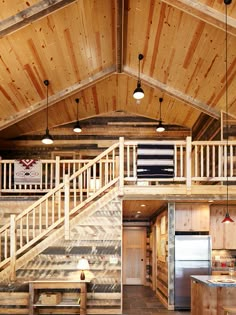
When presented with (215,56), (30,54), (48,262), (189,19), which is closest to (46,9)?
(30,54)

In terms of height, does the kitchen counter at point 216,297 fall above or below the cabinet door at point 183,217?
below

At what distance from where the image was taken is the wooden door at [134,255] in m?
14.1

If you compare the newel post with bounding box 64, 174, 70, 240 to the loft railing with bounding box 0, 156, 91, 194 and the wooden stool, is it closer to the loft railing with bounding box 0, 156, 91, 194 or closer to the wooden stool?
the loft railing with bounding box 0, 156, 91, 194

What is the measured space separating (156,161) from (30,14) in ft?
11.9

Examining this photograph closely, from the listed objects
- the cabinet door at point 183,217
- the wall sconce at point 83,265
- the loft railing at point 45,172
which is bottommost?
the wall sconce at point 83,265

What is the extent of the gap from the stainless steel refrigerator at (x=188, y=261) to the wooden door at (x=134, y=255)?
205 inches

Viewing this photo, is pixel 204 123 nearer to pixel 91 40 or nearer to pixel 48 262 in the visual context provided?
pixel 91 40

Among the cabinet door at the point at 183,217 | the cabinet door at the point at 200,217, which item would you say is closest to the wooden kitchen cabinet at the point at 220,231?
the cabinet door at the point at 200,217

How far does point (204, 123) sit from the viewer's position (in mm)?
11320

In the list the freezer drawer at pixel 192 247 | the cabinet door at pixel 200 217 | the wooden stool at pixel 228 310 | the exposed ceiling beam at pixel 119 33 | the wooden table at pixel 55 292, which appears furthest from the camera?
the cabinet door at pixel 200 217

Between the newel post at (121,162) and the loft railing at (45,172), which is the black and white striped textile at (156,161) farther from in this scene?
the loft railing at (45,172)

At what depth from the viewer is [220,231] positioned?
9.83 metres

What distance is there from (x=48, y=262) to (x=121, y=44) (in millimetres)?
4863

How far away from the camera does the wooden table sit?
25.2 feet
